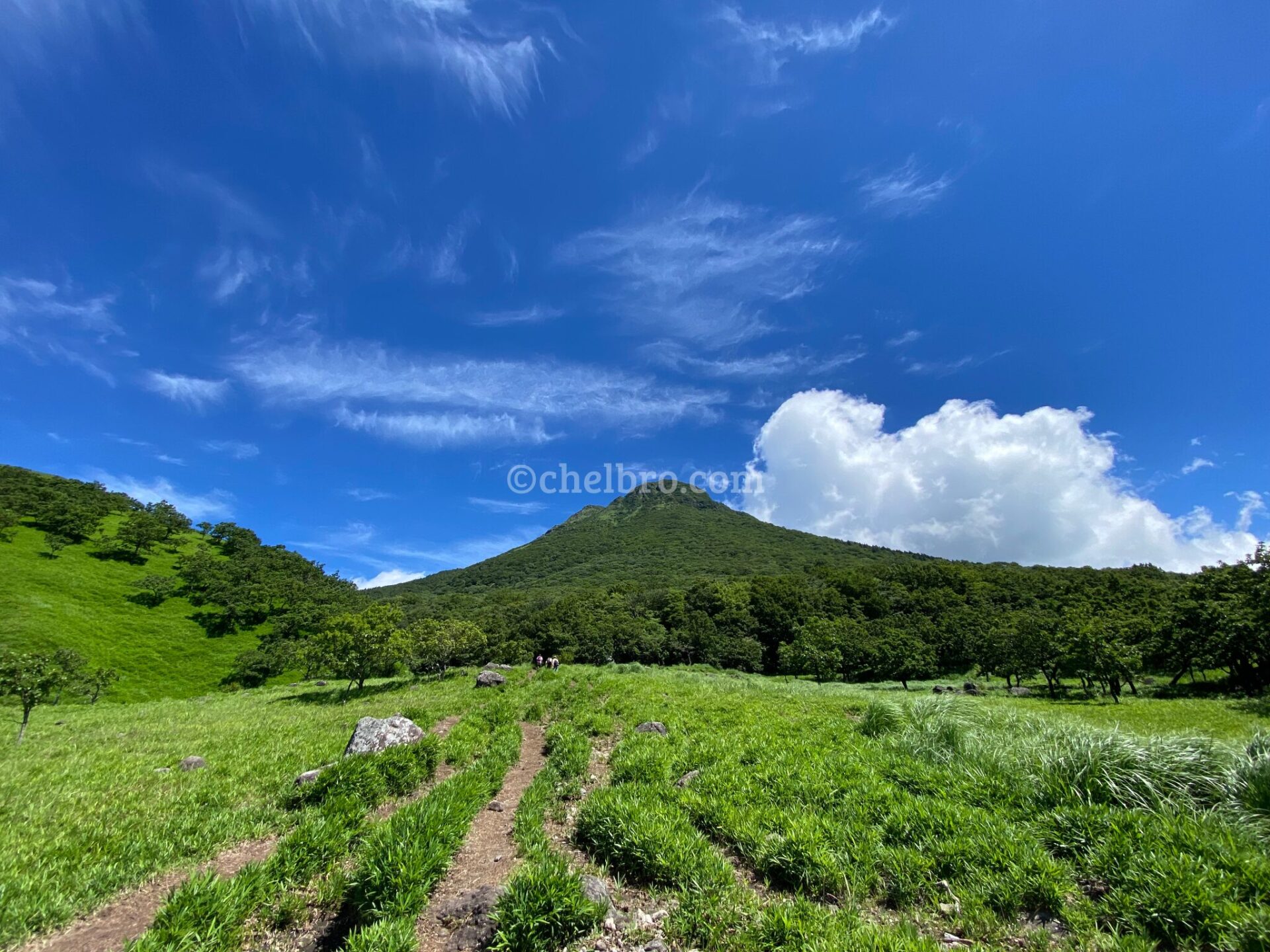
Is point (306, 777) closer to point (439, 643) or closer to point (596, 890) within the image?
point (596, 890)

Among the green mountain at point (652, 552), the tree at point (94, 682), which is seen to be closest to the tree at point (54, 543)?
the tree at point (94, 682)

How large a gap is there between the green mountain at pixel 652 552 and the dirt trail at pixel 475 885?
346ft

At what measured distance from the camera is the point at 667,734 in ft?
48.0

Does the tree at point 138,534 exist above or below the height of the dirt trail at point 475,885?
above

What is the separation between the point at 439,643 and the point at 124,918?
37.5m

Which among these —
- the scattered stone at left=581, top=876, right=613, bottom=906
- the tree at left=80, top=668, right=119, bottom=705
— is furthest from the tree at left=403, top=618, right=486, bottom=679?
the scattered stone at left=581, top=876, right=613, bottom=906

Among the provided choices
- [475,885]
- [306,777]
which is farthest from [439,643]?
[475,885]

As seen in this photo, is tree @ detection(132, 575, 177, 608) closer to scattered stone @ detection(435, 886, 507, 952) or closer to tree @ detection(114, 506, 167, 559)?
tree @ detection(114, 506, 167, 559)

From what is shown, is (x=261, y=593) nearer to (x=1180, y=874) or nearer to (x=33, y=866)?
(x=33, y=866)

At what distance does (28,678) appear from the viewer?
20.8 m

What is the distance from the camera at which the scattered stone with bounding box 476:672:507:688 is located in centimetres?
3068

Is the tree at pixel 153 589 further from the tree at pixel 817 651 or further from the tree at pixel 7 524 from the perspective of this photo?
the tree at pixel 817 651

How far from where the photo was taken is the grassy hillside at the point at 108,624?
5572cm

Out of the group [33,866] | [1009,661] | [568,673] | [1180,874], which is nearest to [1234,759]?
[1180,874]
